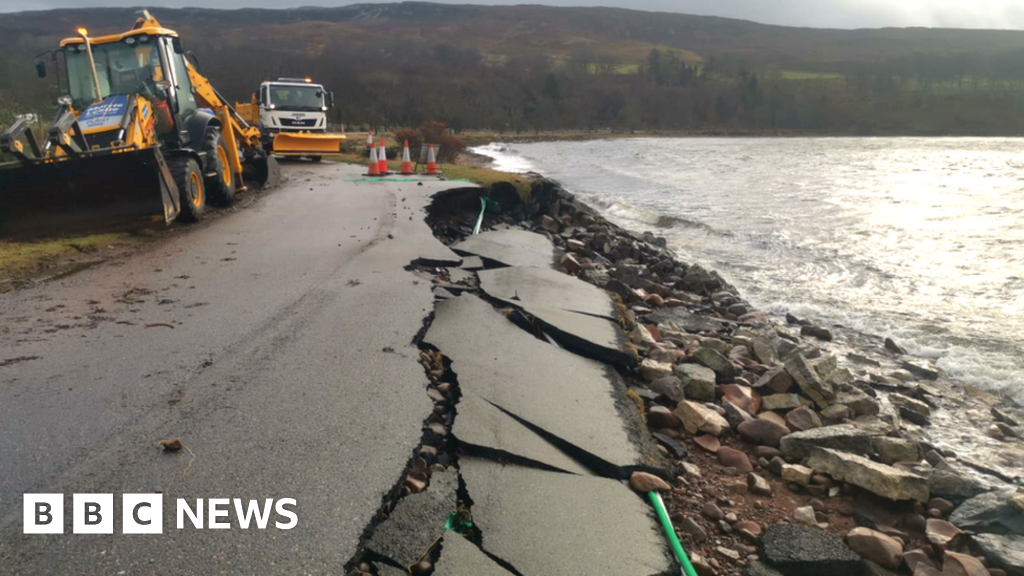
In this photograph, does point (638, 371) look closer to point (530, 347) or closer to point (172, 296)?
point (530, 347)

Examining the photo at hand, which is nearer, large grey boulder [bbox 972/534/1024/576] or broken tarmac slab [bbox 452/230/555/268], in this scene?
large grey boulder [bbox 972/534/1024/576]

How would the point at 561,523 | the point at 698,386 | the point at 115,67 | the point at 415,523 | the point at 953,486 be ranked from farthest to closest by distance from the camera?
the point at 115,67, the point at 698,386, the point at 953,486, the point at 561,523, the point at 415,523

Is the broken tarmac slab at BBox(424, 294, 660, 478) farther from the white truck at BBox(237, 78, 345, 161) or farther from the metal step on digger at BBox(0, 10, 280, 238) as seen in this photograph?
the white truck at BBox(237, 78, 345, 161)

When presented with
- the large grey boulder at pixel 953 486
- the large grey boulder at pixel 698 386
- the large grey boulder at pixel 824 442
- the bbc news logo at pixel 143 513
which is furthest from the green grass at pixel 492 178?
the bbc news logo at pixel 143 513

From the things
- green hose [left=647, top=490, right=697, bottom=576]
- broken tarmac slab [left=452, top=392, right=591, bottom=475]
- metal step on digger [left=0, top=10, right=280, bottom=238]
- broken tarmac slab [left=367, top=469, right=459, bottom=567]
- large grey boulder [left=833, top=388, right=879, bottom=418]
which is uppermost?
metal step on digger [left=0, top=10, right=280, bottom=238]

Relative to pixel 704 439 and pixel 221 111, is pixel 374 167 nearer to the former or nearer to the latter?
pixel 221 111

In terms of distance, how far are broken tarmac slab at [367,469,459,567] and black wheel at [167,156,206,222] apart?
808 centimetres

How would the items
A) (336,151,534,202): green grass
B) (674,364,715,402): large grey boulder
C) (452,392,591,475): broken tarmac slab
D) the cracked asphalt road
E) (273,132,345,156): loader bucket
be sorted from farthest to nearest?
(273,132,345,156): loader bucket < (336,151,534,202): green grass < (674,364,715,402): large grey boulder < (452,392,591,475): broken tarmac slab < the cracked asphalt road

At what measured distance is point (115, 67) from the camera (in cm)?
1151

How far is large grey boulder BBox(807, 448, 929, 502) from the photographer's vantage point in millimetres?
4469

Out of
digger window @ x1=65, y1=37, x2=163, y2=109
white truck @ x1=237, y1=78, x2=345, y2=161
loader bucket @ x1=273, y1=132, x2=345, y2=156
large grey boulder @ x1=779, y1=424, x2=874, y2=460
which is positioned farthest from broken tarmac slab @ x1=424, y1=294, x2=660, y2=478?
white truck @ x1=237, y1=78, x2=345, y2=161

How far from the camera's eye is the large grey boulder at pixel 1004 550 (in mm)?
3797

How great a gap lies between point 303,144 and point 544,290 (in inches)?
640

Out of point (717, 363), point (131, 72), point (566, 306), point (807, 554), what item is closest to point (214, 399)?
point (807, 554)
